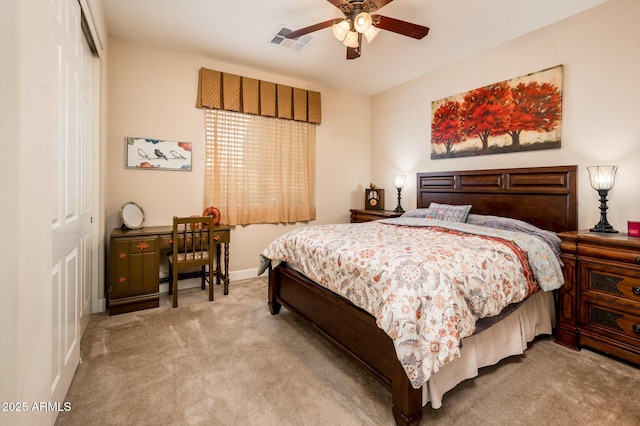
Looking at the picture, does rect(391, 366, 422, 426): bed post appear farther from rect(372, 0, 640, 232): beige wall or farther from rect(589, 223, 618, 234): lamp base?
rect(372, 0, 640, 232): beige wall

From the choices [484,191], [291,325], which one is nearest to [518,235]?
[484,191]

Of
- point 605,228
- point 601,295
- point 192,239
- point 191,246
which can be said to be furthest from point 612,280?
point 191,246

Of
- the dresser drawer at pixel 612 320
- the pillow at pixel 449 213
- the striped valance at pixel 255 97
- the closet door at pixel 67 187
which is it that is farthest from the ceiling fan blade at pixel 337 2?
the dresser drawer at pixel 612 320

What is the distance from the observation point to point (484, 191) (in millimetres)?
3477

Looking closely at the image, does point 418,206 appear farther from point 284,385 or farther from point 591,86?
point 284,385

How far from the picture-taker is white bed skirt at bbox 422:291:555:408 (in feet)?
5.30

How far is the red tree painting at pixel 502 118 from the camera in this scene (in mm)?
3004

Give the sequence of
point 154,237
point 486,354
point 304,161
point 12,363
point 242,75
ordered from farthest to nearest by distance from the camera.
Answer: point 304,161
point 242,75
point 154,237
point 486,354
point 12,363

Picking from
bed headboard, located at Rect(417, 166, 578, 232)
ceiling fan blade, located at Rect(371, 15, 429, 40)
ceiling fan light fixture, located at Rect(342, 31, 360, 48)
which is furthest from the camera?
bed headboard, located at Rect(417, 166, 578, 232)

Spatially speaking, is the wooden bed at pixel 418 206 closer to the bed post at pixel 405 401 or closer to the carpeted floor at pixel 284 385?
the bed post at pixel 405 401

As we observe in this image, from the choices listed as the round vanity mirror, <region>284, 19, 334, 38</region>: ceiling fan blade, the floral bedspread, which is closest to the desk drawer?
the round vanity mirror

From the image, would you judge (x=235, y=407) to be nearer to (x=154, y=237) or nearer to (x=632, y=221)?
(x=154, y=237)

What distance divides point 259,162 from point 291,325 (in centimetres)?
237

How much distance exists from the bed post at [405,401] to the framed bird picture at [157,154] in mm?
3363
